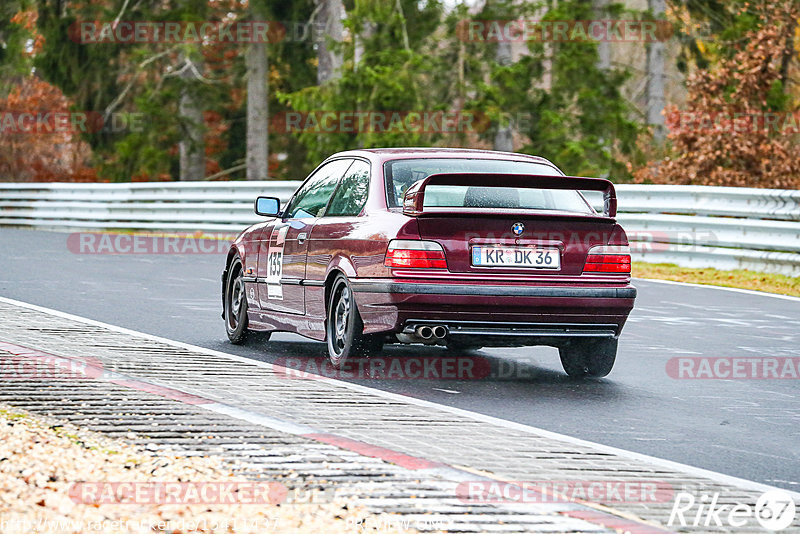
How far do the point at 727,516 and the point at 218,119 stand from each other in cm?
3941

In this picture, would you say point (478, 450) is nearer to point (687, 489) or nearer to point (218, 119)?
point (687, 489)

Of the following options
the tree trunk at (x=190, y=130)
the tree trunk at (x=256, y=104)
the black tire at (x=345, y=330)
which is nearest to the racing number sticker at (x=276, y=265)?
the black tire at (x=345, y=330)

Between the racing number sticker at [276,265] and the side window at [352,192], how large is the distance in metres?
0.62

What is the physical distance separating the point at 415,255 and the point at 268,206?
2206mm

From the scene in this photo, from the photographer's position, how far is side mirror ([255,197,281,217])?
10.4 m

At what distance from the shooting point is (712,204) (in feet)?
59.8

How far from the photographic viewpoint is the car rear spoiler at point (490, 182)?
8570mm

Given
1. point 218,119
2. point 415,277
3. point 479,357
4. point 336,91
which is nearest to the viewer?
point 415,277

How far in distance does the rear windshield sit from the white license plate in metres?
0.41

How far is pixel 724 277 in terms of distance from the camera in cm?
1727

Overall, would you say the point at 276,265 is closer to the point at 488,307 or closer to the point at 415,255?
the point at 415,255

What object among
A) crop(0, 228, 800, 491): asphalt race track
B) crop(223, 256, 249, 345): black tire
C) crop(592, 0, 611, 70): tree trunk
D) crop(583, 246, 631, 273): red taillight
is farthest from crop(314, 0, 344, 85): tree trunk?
crop(583, 246, 631, 273): red taillight

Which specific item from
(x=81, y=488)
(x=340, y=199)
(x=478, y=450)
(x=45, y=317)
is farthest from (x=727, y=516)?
(x=45, y=317)

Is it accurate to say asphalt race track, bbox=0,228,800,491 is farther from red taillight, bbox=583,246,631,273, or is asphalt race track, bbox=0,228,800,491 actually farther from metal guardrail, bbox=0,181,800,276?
metal guardrail, bbox=0,181,800,276
